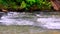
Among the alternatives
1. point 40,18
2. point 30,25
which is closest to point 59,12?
point 40,18

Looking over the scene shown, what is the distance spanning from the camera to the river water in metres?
4.64

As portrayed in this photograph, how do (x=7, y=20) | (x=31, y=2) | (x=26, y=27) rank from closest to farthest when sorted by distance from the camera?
(x=26, y=27), (x=7, y=20), (x=31, y=2)

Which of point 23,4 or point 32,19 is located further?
point 23,4

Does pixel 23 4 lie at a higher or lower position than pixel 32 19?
higher

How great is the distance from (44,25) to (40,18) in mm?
351

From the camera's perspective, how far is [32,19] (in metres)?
4.86

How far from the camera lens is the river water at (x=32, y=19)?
4645mm

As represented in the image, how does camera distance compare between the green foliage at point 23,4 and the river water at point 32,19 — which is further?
the green foliage at point 23,4

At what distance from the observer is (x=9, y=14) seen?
201 inches

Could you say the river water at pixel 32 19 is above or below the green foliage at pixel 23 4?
below

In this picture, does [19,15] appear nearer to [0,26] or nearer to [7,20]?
[7,20]

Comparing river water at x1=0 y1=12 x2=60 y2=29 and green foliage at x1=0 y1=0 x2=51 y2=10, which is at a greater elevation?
green foliage at x1=0 y1=0 x2=51 y2=10

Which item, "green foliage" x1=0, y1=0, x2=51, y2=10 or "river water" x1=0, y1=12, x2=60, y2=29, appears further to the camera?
"green foliage" x1=0, y1=0, x2=51, y2=10

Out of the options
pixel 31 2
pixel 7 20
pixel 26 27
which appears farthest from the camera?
pixel 31 2
